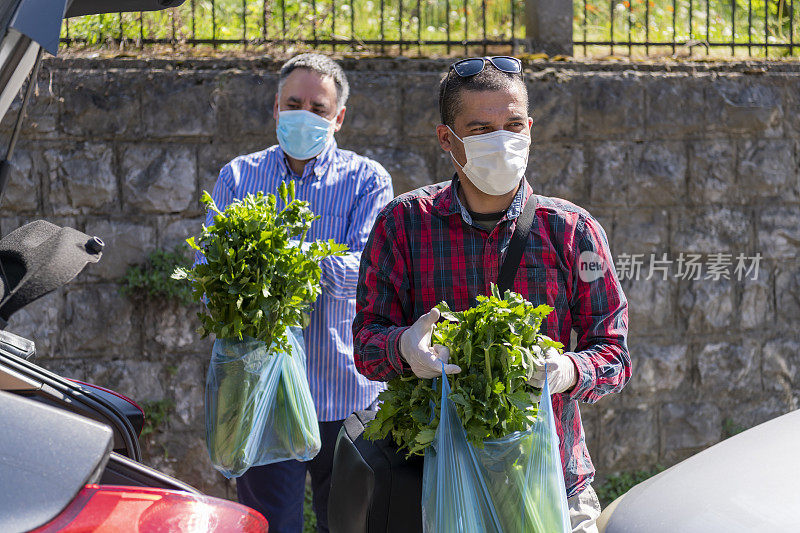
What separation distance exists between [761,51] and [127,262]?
4.48 metres

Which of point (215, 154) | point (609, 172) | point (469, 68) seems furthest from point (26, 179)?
point (609, 172)

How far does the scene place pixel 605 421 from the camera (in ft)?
18.3

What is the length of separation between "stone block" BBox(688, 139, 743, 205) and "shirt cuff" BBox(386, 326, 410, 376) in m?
3.76

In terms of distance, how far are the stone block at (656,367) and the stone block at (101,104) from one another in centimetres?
337

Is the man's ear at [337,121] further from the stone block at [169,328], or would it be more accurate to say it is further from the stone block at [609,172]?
the stone block at [609,172]

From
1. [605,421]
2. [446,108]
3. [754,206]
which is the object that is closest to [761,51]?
[754,206]

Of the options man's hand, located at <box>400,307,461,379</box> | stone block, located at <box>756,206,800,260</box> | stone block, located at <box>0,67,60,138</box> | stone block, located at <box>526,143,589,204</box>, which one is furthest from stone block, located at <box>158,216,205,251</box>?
stone block, located at <box>756,206,800,260</box>

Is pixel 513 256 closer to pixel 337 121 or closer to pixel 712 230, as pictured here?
pixel 337 121

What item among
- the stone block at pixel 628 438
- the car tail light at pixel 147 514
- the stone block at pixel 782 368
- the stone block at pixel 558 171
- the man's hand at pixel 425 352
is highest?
the stone block at pixel 558 171

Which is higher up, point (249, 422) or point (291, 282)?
point (291, 282)

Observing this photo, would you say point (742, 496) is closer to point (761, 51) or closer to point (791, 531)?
point (791, 531)

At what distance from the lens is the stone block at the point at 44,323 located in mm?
4938

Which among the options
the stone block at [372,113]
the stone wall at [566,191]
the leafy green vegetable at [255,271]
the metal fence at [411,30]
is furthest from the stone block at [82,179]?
the leafy green vegetable at [255,271]

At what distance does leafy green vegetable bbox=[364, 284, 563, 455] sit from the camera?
2223 millimetres
